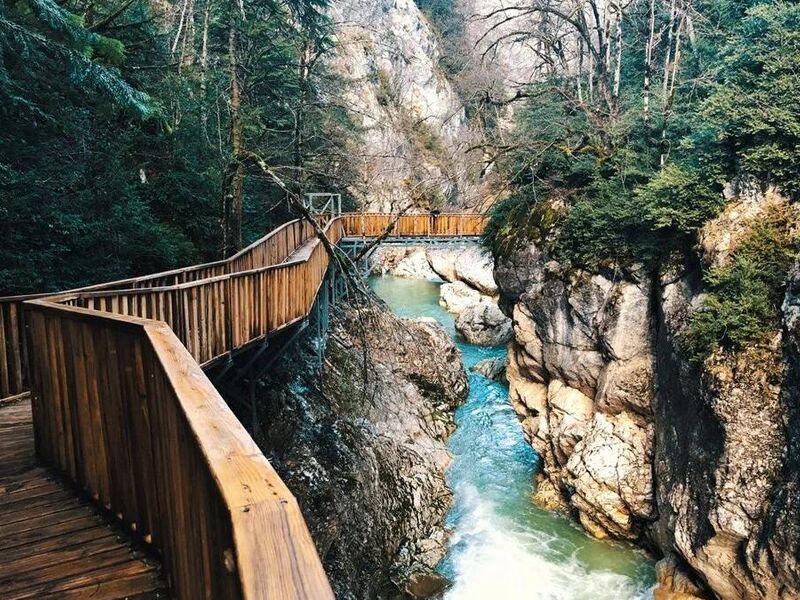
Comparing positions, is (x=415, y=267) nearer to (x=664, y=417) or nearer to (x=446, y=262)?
(x=446, y=262)

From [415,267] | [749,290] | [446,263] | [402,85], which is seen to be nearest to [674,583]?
[749,290]

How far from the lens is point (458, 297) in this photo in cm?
3006

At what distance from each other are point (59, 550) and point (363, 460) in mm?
8036

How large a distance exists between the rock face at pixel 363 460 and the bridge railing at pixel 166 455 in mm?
3786

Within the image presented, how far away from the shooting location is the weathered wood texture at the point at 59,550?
2406 millimetres

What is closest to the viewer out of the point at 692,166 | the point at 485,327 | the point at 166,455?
the point at 166,455

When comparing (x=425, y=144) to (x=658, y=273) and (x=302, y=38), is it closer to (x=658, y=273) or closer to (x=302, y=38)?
(x=302, y=38)

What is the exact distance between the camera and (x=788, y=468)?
718 centimetres

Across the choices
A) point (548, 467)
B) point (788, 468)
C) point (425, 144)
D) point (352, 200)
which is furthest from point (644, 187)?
point (425, 144)

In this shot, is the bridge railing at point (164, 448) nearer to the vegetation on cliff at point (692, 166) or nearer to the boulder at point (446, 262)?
the vegetation on cliff at point (692, 166)

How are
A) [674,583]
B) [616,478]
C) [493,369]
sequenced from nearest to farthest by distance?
[674,583] < [616,478] < [493,369]

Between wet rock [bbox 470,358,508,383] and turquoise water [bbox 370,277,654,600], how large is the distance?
386cm

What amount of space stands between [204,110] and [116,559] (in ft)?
50.3

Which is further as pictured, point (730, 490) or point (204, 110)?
point (204, 110)
